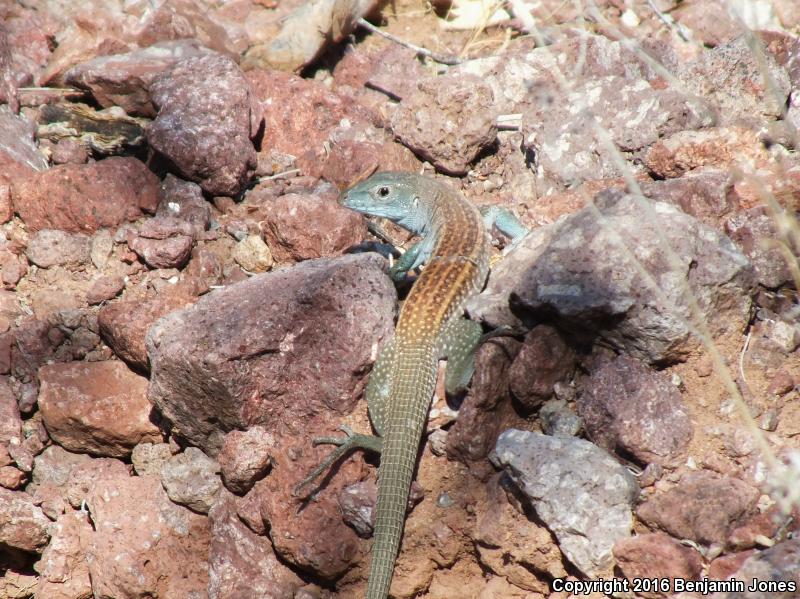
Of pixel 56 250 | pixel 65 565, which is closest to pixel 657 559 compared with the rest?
pixel 65 565

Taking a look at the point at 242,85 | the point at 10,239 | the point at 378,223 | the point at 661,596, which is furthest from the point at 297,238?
the point at 661,596

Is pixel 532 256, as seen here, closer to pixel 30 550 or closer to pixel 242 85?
pixel 242 85

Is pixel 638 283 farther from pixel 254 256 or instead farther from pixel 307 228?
pixel 254 256

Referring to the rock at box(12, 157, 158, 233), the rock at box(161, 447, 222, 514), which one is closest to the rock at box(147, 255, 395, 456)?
the rock at box(161, 447, 222, 514)

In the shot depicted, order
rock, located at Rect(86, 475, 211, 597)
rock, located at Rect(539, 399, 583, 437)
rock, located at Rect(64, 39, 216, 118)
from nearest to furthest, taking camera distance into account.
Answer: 1. rock, located at Rect(539, 399, 583, 437)
2. rock, located at Rect(86, 475, 211, 597)
3. rock, located at Rect(64, 39, 216, 118)

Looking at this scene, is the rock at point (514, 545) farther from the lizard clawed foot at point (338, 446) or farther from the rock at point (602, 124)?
the rock at point (602, 124)

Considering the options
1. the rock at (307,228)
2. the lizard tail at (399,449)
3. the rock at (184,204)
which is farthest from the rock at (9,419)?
the lizard tail at (399,449)

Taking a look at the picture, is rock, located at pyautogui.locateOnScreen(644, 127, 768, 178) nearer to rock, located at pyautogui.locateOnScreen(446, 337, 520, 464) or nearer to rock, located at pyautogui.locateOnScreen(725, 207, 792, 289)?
rock, located at pyautogui.locateOnScreen(725, 207, 792, 289)
